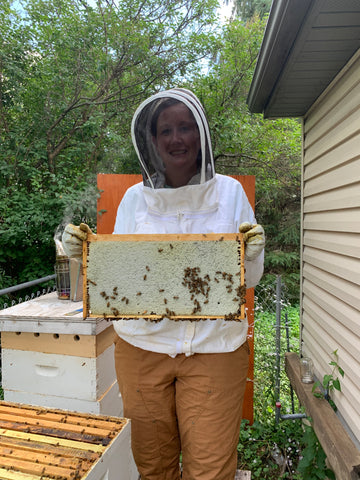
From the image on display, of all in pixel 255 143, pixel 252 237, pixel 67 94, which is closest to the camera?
pixel 252 237

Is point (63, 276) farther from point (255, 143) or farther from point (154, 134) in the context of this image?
point (255, 143)

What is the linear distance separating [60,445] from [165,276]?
0.80 meters

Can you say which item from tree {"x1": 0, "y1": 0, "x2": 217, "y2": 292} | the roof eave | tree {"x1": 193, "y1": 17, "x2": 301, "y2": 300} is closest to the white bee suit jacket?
the roof eave

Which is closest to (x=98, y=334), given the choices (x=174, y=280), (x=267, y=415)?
(x=174, y=280)

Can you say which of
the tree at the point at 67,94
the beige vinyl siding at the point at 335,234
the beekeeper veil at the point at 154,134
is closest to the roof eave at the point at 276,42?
the beige vinyl siding at the point at 335,234

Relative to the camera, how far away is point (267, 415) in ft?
12.0

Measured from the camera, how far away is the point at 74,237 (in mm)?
1623

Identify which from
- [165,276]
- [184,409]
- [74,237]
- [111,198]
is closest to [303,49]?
[165,276]

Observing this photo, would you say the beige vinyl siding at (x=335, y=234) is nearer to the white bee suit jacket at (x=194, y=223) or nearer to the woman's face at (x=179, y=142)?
the white bee suit jacket at (x=194, y=223)

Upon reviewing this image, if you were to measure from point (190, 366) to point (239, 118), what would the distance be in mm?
7336

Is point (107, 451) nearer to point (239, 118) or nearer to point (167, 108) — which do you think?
point (167, 108)

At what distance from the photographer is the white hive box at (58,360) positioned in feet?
6.53

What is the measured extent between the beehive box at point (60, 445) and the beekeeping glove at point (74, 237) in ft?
2.47

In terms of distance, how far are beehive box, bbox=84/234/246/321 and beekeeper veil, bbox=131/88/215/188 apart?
1.19 ft
